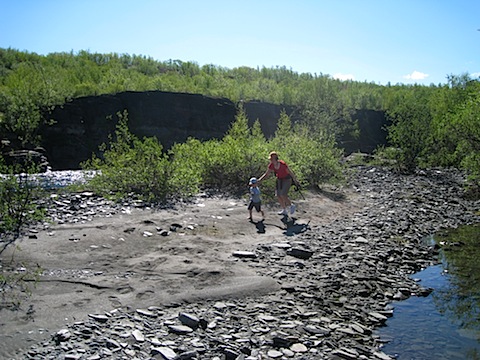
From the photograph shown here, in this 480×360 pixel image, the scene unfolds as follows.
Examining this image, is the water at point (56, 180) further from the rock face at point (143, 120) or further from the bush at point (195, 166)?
the rock face at point (143, 120)

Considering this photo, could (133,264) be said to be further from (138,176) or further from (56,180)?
(56,180)

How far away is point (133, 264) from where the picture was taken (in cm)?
802

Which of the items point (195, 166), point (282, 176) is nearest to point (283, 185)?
point (282, 176)

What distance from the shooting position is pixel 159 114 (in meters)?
43.6

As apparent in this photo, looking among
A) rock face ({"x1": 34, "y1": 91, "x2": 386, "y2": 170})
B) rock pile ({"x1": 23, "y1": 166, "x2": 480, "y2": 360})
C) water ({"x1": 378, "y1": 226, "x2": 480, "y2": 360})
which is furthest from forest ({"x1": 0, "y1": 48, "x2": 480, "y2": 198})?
water ({"x1": 378, "y1": 226, "x2": 480, "y2": 360})

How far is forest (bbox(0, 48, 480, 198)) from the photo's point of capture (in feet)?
71.9

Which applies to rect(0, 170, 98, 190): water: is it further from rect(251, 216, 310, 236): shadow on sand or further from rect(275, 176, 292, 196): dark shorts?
rect(275, 176, 292, 196): dark shorts

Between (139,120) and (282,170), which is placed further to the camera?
(139,120)

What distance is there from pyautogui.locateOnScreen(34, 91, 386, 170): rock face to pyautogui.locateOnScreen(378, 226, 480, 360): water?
31.5 metres

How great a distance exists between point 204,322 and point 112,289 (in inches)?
69.5

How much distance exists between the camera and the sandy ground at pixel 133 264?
19.6 feet

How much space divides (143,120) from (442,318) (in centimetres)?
3868

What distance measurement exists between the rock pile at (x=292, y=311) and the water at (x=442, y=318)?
0.24m

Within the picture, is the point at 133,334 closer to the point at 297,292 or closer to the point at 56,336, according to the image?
the point at 56,336
